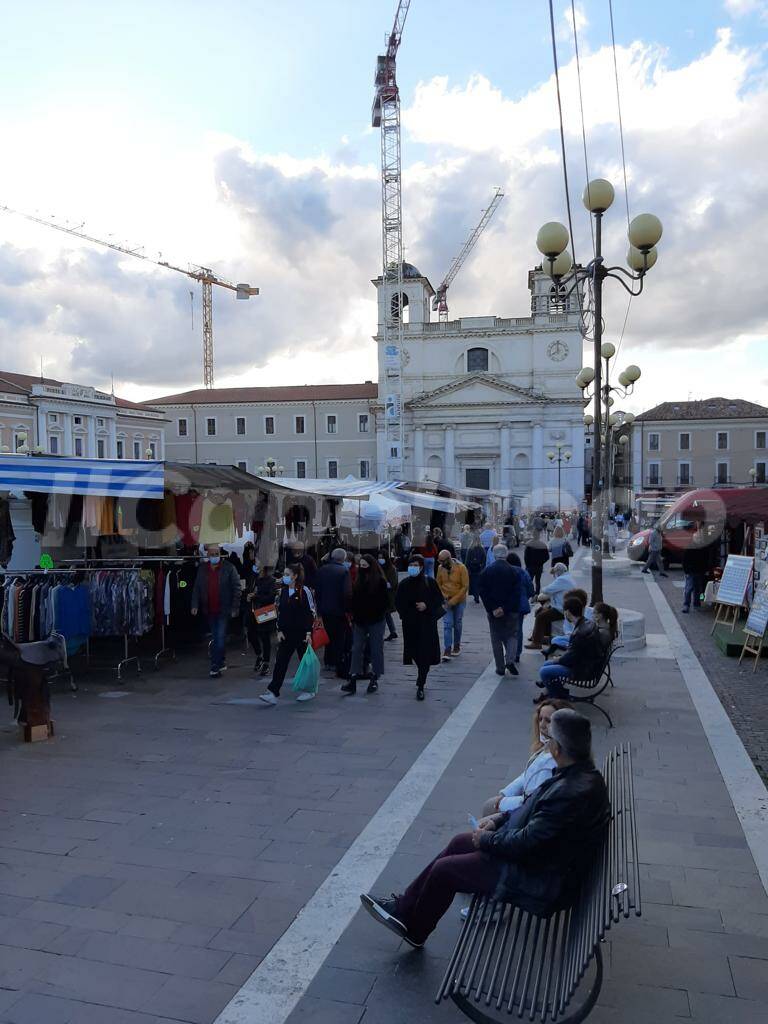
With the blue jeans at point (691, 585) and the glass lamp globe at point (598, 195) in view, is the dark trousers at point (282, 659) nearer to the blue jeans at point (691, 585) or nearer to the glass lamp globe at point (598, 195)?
the glass lamp globe at point (598, 195)

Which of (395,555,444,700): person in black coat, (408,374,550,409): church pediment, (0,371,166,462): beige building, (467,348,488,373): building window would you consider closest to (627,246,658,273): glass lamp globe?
(395,555,444,700): person in black coat

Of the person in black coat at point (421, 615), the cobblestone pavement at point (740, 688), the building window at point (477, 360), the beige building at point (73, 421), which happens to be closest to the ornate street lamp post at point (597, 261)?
the cobblestone pavement at point (740, 688)

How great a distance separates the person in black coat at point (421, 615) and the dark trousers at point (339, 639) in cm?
114

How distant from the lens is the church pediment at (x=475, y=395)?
62750 mm

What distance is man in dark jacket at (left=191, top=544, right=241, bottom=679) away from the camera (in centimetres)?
913

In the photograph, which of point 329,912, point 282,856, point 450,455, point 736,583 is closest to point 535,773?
point 329,912

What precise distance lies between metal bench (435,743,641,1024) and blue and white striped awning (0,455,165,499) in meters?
6.93

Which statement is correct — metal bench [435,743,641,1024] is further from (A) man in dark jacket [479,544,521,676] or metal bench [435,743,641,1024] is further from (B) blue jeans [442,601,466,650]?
(B) blue jeans [442,601,466,650]

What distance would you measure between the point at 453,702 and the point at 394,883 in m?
4.00

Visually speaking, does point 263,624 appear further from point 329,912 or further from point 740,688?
point 329,912

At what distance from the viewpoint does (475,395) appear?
210ft

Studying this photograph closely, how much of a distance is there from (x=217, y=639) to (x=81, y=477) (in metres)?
2.49

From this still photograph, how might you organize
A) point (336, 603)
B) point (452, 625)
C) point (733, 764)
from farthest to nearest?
point (452, 625)
point (336, 603)
point (733, 764)

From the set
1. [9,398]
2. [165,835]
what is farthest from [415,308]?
[165,835]
